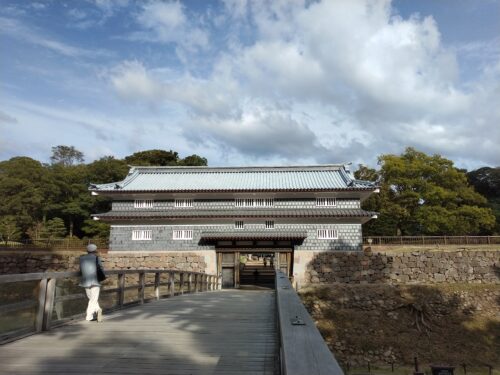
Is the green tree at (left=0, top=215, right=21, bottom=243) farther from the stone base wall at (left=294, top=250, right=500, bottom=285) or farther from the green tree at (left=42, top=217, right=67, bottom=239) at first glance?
the stone base wall at (left=294, top=250, right=500, bottom=285)

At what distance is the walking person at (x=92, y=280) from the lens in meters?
6.90

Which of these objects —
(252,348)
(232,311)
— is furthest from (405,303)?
(252,348)

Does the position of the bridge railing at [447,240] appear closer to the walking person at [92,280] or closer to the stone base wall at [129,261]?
the stone base wall at [129,261]

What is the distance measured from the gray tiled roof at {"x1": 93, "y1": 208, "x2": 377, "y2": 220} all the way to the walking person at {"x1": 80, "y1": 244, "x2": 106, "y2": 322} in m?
18.9

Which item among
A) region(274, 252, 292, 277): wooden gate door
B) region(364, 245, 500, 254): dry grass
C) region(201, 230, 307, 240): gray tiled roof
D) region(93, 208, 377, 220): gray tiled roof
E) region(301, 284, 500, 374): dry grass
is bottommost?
region(301, 284, 500, 374): dry grass

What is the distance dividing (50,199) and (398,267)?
35.2m

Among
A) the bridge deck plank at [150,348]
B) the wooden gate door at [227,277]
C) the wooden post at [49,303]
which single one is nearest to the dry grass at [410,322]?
the wooden gate door at [227,277]

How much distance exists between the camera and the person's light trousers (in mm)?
6925

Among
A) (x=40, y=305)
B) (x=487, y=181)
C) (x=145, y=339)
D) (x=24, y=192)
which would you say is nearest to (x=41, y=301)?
(x=40, y=305)

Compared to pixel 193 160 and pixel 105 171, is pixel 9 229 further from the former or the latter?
pixel 193 160

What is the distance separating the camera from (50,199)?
41.1m

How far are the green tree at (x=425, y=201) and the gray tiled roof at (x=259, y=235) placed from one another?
45.6ft

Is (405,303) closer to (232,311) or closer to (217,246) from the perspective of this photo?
(217,246)

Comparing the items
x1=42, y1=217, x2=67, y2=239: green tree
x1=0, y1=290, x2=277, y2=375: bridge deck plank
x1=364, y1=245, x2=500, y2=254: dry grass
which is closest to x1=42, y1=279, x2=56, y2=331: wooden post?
x1=0, y1=290, x2=277, y2=375: bridge deck plank
